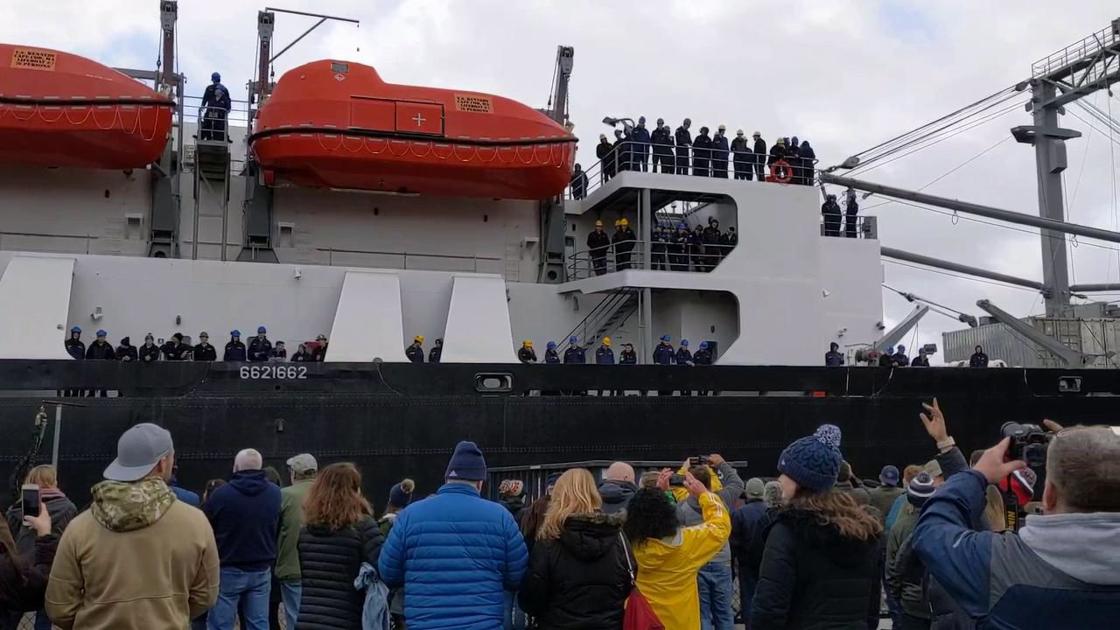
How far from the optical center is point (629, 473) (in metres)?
4.33

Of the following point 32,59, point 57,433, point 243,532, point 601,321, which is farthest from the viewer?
point 601,321

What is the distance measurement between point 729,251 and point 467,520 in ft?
37.0

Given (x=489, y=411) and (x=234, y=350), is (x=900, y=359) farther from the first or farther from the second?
(x=234, y=350)

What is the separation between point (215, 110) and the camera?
13.0 meters

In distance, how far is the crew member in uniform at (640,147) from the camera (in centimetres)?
1423

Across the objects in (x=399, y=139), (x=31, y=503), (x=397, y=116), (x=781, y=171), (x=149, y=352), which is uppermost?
(x=397, y=116)

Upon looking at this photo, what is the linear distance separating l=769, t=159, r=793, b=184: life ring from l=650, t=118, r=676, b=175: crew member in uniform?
172 centimetres

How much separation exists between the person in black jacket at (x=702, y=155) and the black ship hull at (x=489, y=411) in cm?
409

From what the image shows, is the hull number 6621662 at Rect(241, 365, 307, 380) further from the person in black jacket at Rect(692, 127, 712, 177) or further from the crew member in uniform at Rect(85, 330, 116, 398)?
the person in black jacket at Rect(692, 127, 712, 177)

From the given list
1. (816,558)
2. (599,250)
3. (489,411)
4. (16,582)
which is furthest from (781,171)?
(16,582)

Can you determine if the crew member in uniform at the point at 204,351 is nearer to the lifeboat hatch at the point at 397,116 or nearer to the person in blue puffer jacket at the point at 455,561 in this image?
the lifeboat hatch at the point at 397,116

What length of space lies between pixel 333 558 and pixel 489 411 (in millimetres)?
6808

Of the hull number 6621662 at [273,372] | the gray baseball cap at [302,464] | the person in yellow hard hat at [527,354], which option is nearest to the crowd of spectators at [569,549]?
the gray baseball cap at [302,464]

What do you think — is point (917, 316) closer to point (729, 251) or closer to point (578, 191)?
point (729, 251)
